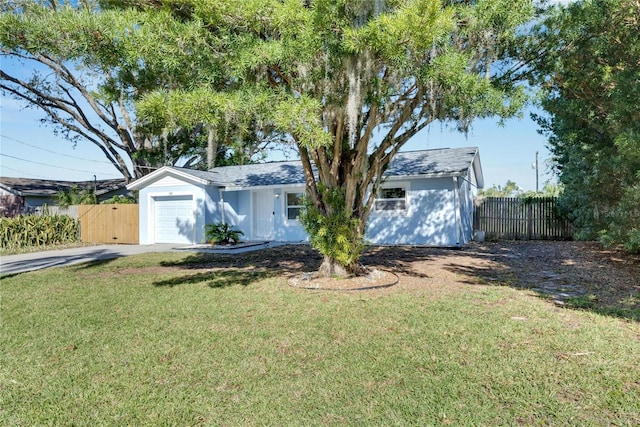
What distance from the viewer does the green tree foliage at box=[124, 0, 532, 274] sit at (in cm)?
499

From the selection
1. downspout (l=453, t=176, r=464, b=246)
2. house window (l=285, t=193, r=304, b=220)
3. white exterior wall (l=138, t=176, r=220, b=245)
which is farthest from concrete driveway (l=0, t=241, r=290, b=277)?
downspout (l=453, t=176, r=464, b=246)

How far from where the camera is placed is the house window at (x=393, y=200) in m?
14.3

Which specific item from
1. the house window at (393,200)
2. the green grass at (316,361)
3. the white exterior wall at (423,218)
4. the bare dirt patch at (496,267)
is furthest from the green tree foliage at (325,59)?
the house window at (393,200)

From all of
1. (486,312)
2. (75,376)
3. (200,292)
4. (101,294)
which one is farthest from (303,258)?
(75,376)

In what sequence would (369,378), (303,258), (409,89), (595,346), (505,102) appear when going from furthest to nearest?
(303,258)
(409,89)
(505,102)
(595,346)
(369,378)

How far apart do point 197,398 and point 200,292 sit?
12.3 ft

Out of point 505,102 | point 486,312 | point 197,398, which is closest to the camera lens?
point 197,398

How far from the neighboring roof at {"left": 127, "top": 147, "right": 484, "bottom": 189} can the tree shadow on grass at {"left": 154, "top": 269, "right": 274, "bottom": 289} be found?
22.9ft

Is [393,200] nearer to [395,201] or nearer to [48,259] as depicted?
[395,201]

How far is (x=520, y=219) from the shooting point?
16.0m

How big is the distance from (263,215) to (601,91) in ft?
39.7

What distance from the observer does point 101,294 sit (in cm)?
646

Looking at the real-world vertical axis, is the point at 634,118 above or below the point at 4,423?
above

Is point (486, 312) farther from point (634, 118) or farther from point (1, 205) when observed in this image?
point (1, 205)
